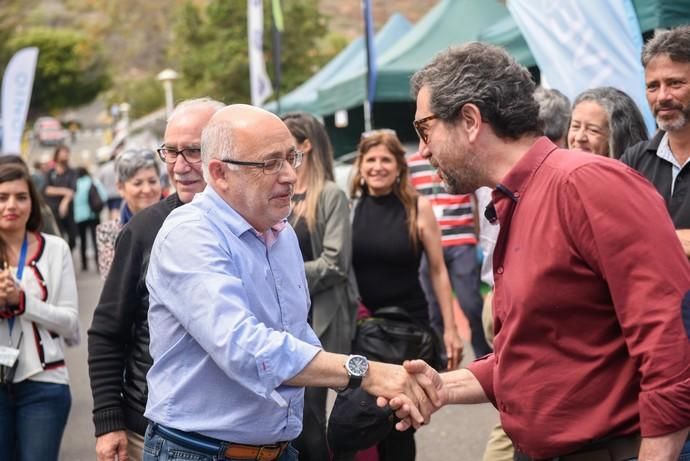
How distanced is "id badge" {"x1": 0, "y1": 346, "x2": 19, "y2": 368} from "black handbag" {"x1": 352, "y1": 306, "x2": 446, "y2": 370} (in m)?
1.66

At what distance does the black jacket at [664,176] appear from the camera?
3.68m

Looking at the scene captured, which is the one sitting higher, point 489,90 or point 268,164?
point 489,90

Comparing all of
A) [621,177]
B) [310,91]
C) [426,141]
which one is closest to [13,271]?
[426,141]

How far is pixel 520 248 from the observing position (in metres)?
2.49

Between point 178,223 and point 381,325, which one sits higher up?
point 178,223

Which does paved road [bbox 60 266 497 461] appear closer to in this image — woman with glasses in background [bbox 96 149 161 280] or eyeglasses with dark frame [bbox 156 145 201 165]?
woman with glasses in background [bbox 96 149 161 280]

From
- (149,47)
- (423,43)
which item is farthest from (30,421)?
(149,47)

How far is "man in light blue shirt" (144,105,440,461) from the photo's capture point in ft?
8.50

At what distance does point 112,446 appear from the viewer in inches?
138

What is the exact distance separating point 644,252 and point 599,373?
1.13 ft

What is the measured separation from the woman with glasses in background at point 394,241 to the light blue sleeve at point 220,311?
2631mm

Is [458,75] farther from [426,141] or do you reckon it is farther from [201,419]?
[201,419]

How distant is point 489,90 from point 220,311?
2.98ft

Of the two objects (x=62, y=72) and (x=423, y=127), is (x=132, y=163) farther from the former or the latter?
(x=62, y=72)
